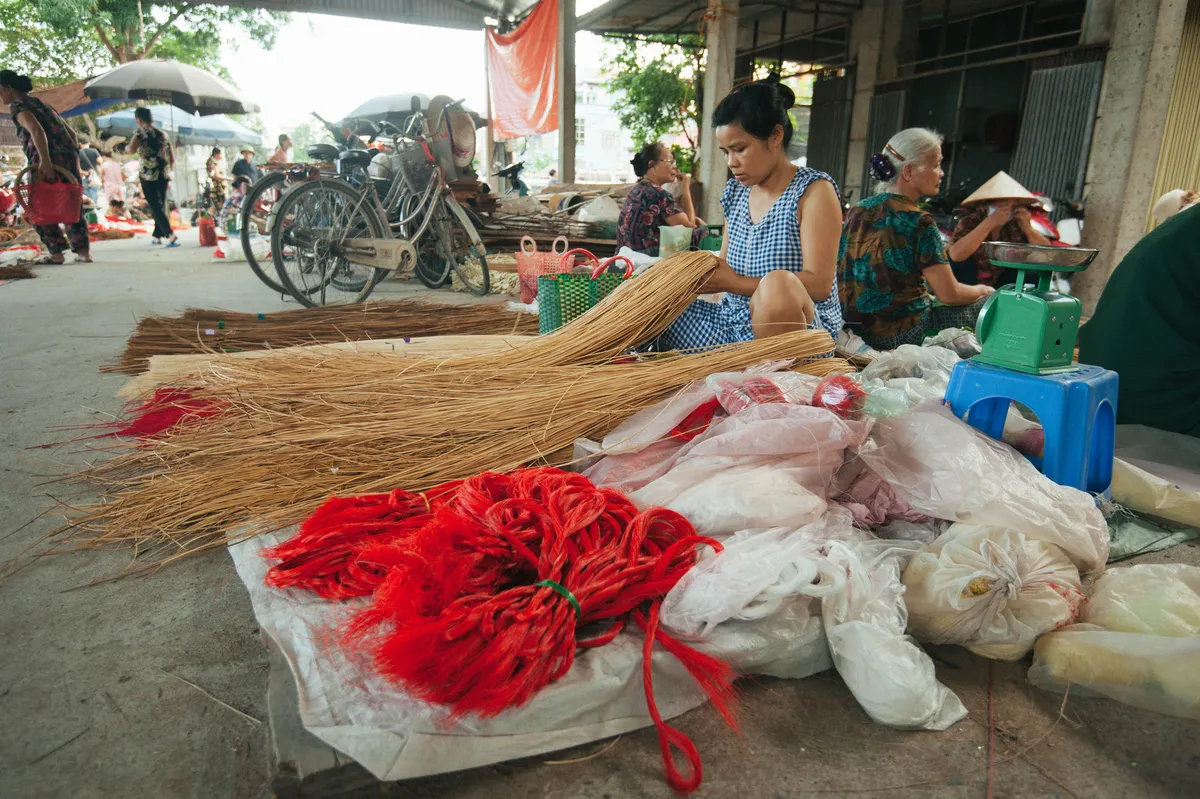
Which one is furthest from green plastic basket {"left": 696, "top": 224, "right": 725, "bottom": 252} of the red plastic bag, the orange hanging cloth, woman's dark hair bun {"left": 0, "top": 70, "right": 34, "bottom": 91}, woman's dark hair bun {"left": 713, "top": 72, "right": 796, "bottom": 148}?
the red plastic bag

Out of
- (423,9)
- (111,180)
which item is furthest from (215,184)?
(423,9)

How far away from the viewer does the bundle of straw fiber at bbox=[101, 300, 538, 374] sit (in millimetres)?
3270

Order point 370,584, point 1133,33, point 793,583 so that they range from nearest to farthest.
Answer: point 793,583 < point 370,584 < point 1133,33

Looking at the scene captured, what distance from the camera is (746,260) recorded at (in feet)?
8.87

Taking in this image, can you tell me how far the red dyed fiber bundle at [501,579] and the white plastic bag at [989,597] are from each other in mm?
405

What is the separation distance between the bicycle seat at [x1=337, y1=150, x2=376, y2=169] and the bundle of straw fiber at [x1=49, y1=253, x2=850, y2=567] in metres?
3.33

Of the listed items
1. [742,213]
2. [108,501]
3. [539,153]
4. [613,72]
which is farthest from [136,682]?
[539,153]

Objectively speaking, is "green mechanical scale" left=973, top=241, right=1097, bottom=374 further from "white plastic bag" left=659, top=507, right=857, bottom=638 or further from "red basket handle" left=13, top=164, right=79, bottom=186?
"red basket handle" left=13, top=164, right=79, bottom=186

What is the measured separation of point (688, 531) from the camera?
1.42 meters

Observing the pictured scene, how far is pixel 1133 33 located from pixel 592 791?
22.0ft

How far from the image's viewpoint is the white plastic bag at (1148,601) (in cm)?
121

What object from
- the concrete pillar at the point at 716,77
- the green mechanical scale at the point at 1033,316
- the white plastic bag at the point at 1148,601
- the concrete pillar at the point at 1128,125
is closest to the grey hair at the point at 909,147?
the green mechanical scale at the point at 1033,316

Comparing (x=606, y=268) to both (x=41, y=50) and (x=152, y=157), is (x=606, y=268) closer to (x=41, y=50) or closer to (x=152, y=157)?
(x=152, y=157)

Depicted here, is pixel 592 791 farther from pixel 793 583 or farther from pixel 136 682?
pixel 136 682
